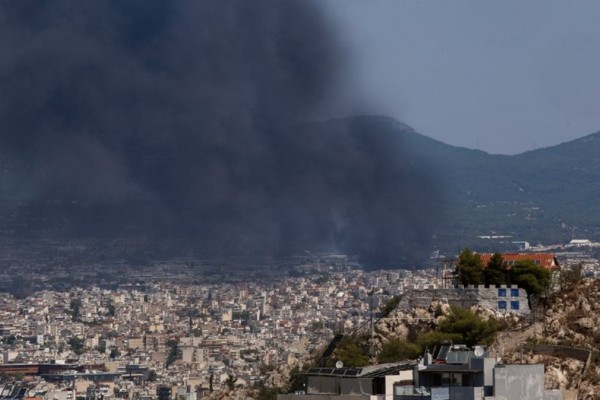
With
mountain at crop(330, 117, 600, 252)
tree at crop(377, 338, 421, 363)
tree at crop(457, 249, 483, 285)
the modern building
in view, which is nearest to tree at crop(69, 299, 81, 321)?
mountain at crop(330, 117, 600, 252)

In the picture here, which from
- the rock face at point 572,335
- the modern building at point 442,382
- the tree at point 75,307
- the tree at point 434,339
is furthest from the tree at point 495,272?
the tree at point 75,307

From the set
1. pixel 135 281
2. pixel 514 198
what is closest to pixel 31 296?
pixel 135 281

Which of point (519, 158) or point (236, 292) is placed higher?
point (519, 158)

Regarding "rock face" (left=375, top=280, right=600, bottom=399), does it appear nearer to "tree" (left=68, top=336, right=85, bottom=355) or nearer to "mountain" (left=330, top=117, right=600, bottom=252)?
"mountain" (left=330, top=117, right=600, bottom=252)

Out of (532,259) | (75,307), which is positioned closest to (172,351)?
(75,307)

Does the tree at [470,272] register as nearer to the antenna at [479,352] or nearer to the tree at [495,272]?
the tree at [495,272]

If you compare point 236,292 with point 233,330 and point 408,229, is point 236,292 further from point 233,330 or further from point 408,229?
point 408,229
